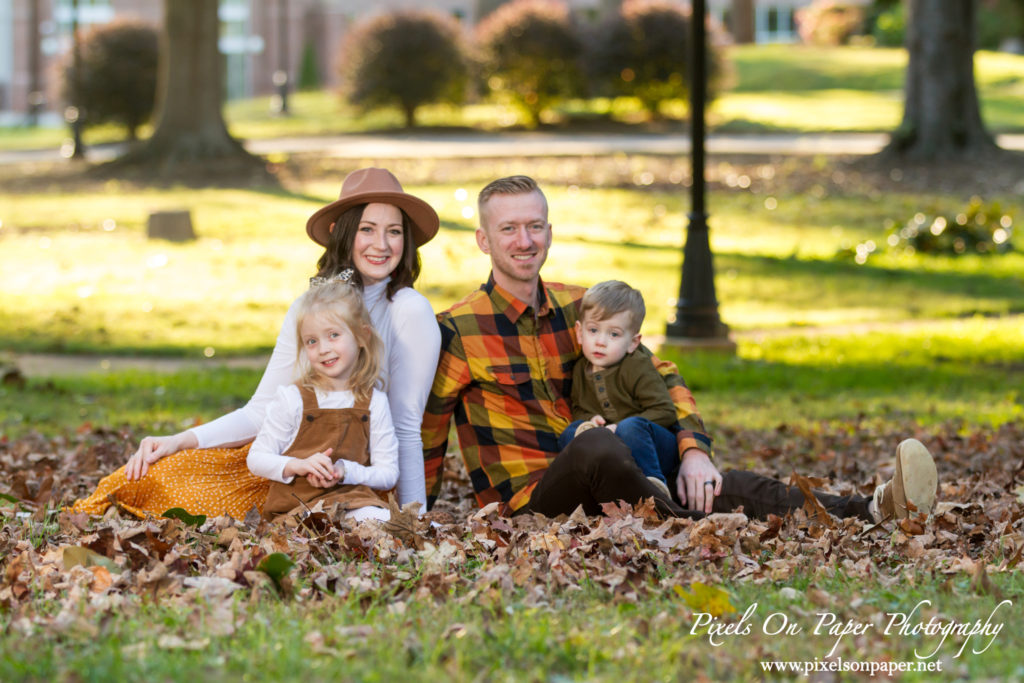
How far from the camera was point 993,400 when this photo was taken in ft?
28.8

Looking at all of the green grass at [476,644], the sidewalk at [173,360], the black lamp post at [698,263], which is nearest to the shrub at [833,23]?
the sidewalk at [173,360]

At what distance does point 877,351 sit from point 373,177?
651 cm

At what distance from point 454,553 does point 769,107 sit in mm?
29156

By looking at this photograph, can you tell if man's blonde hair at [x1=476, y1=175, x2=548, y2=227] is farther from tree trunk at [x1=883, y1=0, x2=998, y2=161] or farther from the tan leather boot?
tree trunk at [x1=883, y1=0, x2=998, y2=161]

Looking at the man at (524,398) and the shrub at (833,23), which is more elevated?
the shrub at (833,23)

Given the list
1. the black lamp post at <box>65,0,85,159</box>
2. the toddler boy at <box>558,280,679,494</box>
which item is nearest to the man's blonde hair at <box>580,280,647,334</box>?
the toddler boy at <box>558,280,679,494</box>

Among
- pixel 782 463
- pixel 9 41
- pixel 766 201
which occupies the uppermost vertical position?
pixel 9 41

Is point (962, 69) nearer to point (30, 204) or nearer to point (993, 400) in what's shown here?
point (993, 400)

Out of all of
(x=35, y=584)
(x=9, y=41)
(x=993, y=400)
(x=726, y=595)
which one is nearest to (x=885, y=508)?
(x=726, y=595)

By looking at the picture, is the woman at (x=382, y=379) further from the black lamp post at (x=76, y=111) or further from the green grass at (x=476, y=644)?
the black lamp post at (x=76, y=111)

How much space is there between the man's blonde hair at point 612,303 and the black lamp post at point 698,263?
18.1 feet

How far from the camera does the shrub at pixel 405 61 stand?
1184 inches

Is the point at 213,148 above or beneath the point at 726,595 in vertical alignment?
above

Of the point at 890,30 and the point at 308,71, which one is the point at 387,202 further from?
the point at 890,30
